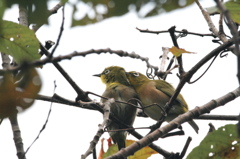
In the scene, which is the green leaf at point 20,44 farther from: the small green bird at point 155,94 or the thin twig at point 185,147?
the small green bird at point 155,94

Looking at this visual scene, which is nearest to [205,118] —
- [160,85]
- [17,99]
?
[160,85]

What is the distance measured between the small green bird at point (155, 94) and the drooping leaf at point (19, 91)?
3726 mm

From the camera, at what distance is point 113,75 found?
5207 mm

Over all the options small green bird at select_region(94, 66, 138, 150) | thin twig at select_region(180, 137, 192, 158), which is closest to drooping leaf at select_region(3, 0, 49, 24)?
thin twig at select_region(180, 137, 192, 158)

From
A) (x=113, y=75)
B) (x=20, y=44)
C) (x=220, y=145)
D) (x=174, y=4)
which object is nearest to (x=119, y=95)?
(x=113, y=75)

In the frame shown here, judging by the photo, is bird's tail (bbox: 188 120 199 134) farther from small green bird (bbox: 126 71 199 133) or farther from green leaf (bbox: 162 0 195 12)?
green leaf (bbox: 162 0 195 12)

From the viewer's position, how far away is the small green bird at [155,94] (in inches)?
180

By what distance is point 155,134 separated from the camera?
240 cm

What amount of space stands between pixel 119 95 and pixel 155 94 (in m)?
0.54

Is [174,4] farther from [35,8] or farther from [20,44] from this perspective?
[20,44]

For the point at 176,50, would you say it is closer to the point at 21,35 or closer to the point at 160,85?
the point at 21,35

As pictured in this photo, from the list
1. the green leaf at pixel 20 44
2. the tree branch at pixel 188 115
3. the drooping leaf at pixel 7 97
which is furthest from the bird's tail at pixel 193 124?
the drooping leaf at pixel 7 97

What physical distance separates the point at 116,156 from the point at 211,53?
0.99 metres

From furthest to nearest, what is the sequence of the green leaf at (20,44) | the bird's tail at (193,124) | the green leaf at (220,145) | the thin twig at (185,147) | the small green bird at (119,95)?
the bird's tail at (193,124)
the small green bird at (119,95)
the thin twig at (185,147)
the green leaf at (220,145)
the green leaf at (20,44)
